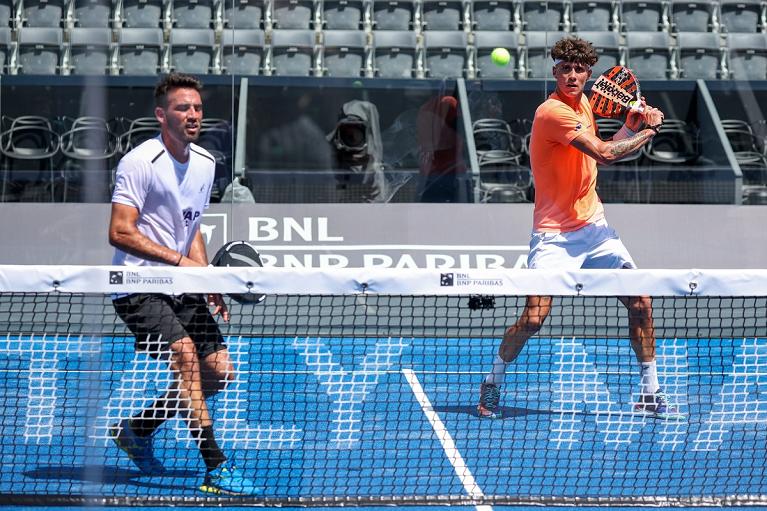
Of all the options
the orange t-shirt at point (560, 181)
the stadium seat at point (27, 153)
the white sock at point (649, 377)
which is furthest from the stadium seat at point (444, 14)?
the white sock at point (649, 377)

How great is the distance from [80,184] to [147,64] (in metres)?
1.22

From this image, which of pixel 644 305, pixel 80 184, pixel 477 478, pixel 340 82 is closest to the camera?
pixel 477 478

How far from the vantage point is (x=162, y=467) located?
15.6ft

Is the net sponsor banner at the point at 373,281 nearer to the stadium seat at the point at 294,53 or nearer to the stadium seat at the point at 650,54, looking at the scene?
the stadium seat at the point at 294,53

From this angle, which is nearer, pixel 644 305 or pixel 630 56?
Result: pixel 644 305

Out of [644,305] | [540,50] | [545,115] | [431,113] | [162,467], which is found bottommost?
[162,467]

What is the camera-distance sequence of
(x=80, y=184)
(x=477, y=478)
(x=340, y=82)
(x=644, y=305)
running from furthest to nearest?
(x=340, y=82) → (x=80, y=184) → (x=644, y=305) → (x=477, y=478)

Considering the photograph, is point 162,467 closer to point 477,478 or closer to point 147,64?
point 477,478

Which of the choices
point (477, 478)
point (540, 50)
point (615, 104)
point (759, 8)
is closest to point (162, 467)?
point (477, 478)

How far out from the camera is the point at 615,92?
5801mm

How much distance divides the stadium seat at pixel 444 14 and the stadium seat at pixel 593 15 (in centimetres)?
96

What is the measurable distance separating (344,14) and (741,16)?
3.67 metres

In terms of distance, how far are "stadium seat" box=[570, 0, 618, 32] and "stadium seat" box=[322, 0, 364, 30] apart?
187 cm

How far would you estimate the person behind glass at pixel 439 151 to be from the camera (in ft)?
31.6
